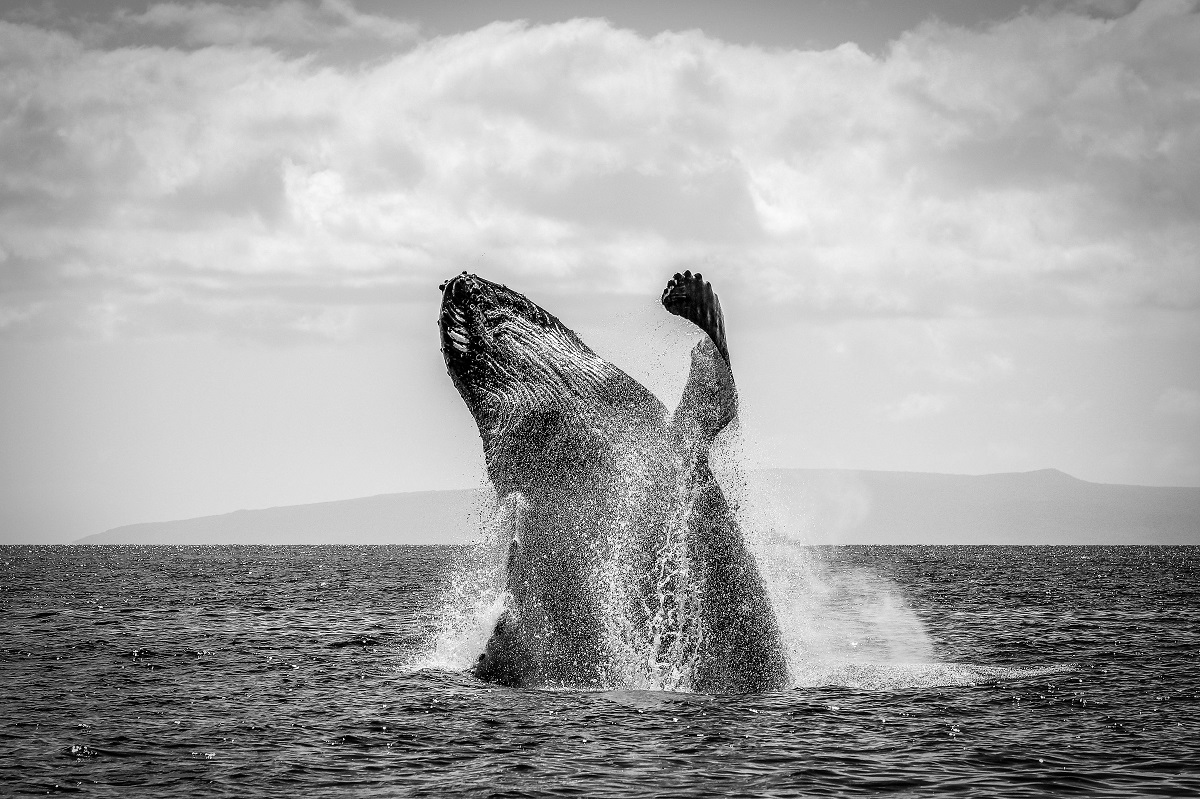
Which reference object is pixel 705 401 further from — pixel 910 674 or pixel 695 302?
pixel 910 674

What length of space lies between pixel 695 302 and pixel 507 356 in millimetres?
2526

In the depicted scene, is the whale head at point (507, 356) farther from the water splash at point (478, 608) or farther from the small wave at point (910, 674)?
the small wave at point (910, 674)

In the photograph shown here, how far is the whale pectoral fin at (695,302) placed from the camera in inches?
508

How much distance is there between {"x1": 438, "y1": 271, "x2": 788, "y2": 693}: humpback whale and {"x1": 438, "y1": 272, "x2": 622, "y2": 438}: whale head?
0.06 ft

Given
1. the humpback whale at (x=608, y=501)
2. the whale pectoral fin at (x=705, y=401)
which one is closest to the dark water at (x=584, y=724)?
the humpback whale at (x=608, y=501)

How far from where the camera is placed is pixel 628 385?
13.7m

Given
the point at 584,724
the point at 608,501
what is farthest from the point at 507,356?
the point at 584,724

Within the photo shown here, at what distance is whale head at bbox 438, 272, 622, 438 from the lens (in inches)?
538

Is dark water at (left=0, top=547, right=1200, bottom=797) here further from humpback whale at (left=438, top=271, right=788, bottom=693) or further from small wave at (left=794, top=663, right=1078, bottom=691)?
humpback whale at (left=438, top=271, right=788, bottom=693)

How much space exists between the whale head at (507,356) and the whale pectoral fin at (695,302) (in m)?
1.35

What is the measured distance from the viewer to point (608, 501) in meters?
13.5

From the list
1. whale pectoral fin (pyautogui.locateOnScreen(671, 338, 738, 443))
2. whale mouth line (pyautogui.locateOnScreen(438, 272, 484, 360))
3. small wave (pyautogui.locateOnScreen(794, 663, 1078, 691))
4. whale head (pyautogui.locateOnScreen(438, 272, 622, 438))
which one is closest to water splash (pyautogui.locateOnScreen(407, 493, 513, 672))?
→ whale head (pyautogui.locateOnScreen(438, 272, 622, 438))

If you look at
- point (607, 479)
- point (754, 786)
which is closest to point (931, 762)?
point (754, 786)

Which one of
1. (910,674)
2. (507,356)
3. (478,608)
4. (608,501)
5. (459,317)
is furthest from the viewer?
(910,674)
